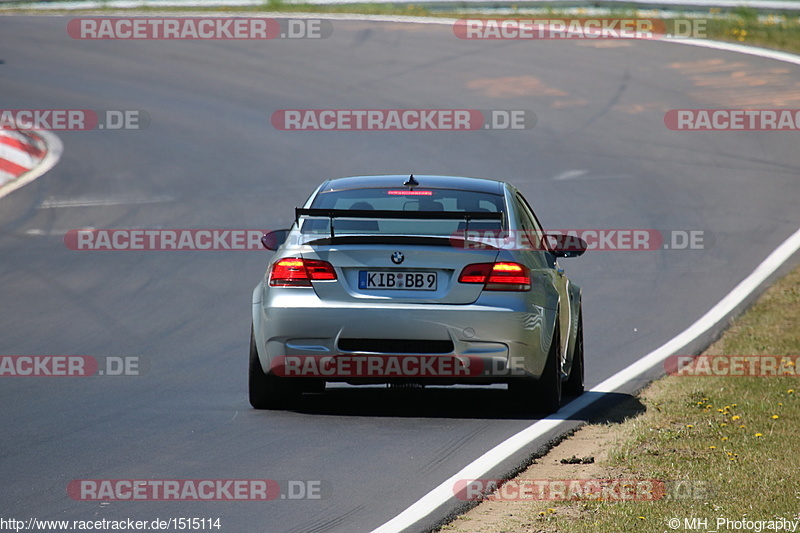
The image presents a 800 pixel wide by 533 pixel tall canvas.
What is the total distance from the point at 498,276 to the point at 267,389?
1.75 m

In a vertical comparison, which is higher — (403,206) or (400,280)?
(403,206)

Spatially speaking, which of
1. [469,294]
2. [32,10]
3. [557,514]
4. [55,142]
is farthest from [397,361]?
[32,10]

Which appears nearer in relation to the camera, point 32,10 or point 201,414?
point 201,414

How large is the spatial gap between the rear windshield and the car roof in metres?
0.05

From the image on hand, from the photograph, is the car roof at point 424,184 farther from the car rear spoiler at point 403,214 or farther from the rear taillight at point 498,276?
the rear taillight at point 498,276

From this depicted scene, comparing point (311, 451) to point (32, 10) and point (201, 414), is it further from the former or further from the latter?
point (32, 10)

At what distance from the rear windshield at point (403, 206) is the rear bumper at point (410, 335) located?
0.58 metres

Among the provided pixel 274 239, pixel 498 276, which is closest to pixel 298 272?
pixel 274 239

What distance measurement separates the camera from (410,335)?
8320 millimetres

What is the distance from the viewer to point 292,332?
334 inches

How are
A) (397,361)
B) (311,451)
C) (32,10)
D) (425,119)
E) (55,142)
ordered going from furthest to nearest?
1. (32,10)
2. (425,119)
3. (55,142)
4. (397,361)
5. (311,451)

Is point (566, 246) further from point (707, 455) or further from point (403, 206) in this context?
point (707, 455)

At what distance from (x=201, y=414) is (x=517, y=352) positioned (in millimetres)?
2139

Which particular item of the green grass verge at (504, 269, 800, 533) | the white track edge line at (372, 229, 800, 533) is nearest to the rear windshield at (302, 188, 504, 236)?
the white track edge line at (372, 229, 800, 533)
